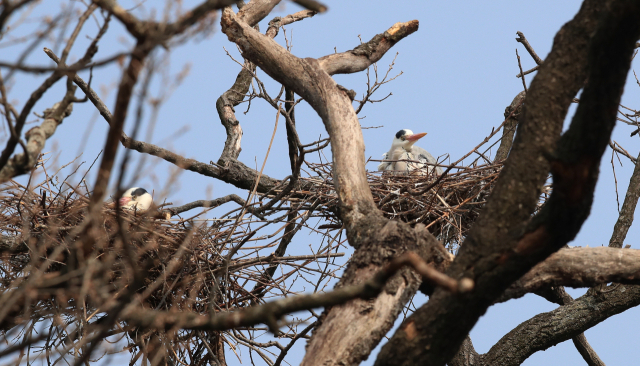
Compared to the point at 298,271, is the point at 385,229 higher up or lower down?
lower down

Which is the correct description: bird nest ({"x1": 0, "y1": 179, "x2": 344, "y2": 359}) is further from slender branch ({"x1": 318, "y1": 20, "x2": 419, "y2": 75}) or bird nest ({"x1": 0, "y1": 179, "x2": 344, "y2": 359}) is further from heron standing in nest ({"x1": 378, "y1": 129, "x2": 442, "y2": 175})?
heron standing in nest ({"x1": 378, "y1": 129, "x2": 442, "y2": 175})

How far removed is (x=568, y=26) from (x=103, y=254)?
3.32 m

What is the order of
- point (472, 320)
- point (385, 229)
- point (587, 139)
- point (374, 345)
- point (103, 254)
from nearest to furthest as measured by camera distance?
1. point (587, 139)
2. point (472, 320)
3. point (374, 345)
4. point (385, 229)
5. point (103, 254)

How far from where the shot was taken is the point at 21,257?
4.37 metres

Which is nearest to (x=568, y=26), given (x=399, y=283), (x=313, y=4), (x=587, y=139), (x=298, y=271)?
(x=587, y=139)

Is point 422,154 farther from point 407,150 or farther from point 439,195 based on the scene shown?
point 439,195

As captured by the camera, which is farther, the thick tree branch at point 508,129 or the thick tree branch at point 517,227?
the thick tree branch at point 508,129

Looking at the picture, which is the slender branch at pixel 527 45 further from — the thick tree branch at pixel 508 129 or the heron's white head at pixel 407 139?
the heron's white head at pixel 407 139

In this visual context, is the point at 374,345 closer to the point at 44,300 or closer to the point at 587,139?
the point at 587,139

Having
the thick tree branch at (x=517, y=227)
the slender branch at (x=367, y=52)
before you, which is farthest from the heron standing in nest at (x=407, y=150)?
the thick tree branch at (x=517, y=227)

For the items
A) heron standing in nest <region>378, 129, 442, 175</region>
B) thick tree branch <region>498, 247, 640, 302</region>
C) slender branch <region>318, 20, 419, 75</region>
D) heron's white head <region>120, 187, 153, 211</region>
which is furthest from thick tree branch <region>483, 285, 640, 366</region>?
heron's white head <region>120, 187, 153, 211</region>

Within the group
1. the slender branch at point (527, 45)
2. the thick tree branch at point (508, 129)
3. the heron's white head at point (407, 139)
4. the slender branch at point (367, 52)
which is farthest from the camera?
the heron's white head at point (407, 139)

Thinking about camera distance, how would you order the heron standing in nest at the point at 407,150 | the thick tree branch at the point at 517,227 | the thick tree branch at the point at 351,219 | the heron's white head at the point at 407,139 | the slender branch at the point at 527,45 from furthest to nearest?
the heron's white head at the point at 407,139 < the heron standing in nest at the point at 407,150 < the slender branch at the point at 527,45 < the thick tree branch at the point at 351,219 < the thick tree branch at the point at 517,227

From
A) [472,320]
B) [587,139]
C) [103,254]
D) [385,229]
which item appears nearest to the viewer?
[587,139]
